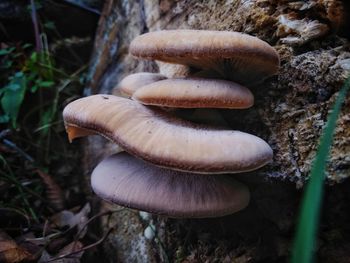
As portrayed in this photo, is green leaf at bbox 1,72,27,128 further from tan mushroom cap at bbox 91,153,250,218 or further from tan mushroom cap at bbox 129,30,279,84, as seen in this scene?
tan mushroom cap at bbox 129,30,279,84

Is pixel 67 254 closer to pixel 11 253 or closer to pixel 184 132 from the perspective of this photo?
pixel 11 253

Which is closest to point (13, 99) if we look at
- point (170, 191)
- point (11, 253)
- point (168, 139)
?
point (11, 253)

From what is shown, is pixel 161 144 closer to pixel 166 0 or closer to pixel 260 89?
pixel 260 89

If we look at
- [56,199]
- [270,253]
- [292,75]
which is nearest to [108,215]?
[56,199]

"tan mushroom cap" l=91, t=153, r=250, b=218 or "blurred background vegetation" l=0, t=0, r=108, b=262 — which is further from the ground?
"tan mushroom cap" l=91, t=153, r=250, b=218

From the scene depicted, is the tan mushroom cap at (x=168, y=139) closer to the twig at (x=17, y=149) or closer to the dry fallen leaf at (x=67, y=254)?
the dry fallen leaf at (x=67, y=254)

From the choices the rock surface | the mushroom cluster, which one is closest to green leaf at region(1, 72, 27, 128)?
the mushroom cluster
